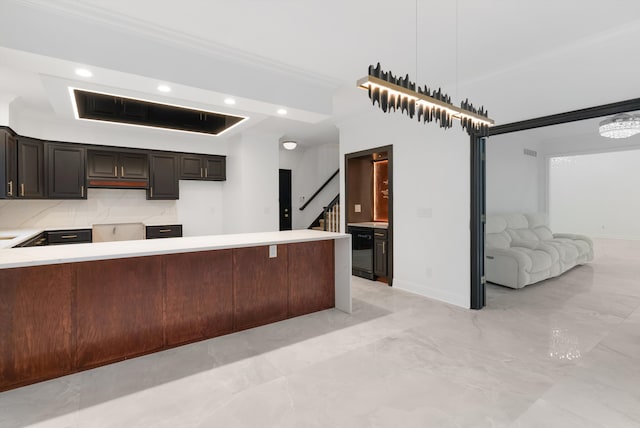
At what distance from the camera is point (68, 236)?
4.77 meters

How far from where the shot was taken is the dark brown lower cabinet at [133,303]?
219cm

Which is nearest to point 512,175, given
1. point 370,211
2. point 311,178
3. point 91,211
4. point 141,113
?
point 370,211

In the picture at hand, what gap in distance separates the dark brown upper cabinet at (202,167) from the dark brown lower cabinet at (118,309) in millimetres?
3617

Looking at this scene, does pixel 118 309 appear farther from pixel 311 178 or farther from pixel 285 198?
pixel 311 178

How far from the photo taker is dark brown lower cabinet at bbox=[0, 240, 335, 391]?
86.0 inches

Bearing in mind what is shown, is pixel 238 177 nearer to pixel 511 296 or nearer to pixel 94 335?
pixel 94 335

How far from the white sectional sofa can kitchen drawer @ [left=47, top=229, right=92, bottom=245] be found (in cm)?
614

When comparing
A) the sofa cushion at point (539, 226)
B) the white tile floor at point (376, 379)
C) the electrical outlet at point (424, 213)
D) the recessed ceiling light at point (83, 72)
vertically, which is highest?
the recessed ceiling light at point (83, 72)

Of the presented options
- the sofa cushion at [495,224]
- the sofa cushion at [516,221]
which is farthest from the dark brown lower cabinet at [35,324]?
the sofa cushion at [516,221]

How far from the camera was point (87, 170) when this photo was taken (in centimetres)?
505

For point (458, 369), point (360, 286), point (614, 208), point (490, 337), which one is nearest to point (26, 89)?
point (360, 286)

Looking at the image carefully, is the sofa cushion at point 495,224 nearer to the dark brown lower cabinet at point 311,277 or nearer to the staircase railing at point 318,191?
the dark brown lower cabinet at point 311,277

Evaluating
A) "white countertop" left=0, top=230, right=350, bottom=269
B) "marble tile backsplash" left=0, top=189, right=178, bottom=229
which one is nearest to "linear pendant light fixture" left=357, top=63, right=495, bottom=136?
"white countertop" left=0, top=230, right=350, bottom=269

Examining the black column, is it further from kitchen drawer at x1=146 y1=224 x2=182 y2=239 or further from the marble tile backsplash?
the marble tile backsplash
